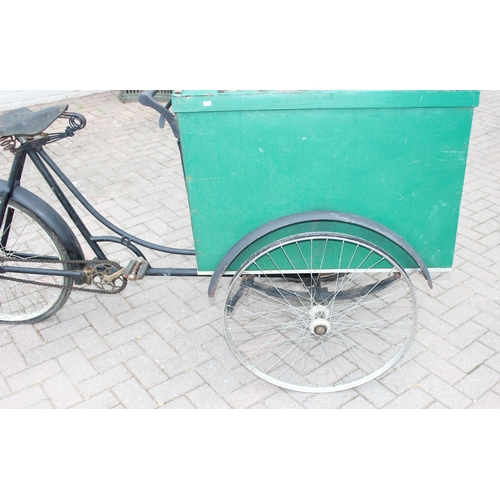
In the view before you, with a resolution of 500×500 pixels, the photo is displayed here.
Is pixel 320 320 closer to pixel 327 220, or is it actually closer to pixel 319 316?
pixel 319 316

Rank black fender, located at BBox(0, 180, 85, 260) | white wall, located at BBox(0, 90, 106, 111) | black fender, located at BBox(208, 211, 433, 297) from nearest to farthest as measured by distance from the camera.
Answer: black fender, located at BBox(208, 211, 433, 297) → black fender, located at BBox(0, 180, 85, 260) → white wall, located at BBox(0, 90, 106, 111)

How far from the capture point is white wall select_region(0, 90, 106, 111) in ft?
21.5

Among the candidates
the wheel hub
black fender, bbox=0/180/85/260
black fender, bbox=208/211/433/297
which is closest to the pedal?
black fender, bbox=0/180/85/260

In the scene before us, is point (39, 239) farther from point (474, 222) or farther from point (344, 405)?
point (474, 222)

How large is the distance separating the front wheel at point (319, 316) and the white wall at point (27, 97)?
4.51m

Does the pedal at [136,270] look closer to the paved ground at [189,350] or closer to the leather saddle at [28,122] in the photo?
the paved ground at [189,350]

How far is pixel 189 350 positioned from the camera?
337 centimetres

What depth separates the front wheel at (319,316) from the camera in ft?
9.42

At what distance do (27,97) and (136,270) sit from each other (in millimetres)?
4410

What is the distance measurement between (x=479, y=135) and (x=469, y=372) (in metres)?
3.57

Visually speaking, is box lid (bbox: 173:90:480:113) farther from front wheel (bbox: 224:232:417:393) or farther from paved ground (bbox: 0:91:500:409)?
paved ground (bbox: 0:91:500:409)

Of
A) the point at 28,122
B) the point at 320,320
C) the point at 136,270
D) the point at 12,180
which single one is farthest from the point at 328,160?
the point at 12,180

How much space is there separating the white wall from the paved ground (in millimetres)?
2950

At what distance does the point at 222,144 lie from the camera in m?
2.59
